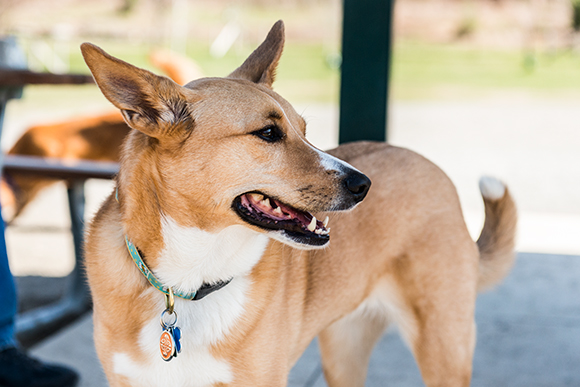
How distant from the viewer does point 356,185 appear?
1.86 metres

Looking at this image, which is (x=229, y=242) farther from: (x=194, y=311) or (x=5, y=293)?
(x=5, y=293)

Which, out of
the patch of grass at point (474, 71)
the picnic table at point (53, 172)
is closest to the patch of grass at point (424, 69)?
the patch of grass at point (474, 71)

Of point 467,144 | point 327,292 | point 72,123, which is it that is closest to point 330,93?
point 467,144

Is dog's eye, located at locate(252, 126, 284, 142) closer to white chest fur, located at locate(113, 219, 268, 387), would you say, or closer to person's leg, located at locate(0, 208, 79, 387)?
white chest fur, located at locate(113, 219, 268, 387)

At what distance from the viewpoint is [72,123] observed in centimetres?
484

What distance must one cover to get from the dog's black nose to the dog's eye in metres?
0.26

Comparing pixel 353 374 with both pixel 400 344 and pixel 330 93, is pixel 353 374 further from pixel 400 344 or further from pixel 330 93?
pixel 330 93

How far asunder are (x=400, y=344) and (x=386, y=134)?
4.17 ft

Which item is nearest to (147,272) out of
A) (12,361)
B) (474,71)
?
(12,361)

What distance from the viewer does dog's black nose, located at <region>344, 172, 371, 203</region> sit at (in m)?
1.86

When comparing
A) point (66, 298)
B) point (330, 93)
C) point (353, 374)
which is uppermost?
point (353, 374)

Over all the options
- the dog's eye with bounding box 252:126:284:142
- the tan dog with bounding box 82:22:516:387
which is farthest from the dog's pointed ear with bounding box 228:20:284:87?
the dog's eye with bounding box 252:126:284:142

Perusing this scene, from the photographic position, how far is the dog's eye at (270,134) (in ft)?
6.22

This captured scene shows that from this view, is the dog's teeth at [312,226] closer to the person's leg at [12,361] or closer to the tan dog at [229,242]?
the tan dog at [229,242]
